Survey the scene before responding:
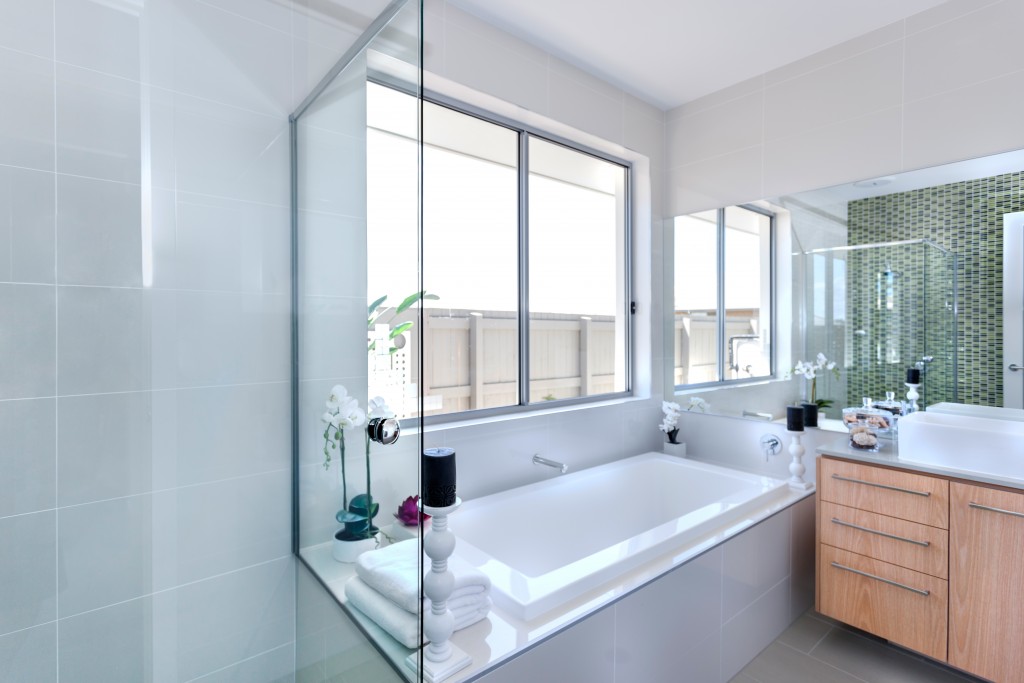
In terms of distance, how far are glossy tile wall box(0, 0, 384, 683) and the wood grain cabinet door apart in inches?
86.2

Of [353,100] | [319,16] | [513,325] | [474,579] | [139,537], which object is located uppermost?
[319,16]

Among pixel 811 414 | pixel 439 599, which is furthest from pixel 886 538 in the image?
pixel 439 599

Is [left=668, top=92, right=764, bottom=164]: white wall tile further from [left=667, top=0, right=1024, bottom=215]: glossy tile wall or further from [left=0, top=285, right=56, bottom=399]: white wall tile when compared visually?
[left=0, top=285, right=56, bottom=399]: white wall tile

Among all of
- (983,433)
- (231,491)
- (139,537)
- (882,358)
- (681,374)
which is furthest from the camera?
(681,374)

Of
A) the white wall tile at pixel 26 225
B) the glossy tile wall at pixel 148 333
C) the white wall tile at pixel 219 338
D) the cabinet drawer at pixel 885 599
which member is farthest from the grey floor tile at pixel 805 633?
the white wall tile at pixel 26 225

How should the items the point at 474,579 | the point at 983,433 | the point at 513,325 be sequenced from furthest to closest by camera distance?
the point at 513,325 < the point at 983,433 < the point at 474,579

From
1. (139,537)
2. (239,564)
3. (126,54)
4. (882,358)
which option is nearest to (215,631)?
(239,564)

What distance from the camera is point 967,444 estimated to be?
1.89 metres

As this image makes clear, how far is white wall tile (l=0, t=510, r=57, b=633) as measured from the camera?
90cm

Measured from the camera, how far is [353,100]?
118 centimetres

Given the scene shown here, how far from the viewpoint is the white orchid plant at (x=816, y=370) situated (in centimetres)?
255

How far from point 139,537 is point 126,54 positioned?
3.13ft

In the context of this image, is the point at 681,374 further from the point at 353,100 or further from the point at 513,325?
the point at 353,100

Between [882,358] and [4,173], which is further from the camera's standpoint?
[882,358]
